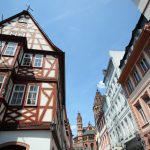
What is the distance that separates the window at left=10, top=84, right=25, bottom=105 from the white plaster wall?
240 centimetres

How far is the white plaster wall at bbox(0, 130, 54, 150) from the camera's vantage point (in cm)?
970

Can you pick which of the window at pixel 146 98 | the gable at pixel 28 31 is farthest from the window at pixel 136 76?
the gable at pixel 28 31

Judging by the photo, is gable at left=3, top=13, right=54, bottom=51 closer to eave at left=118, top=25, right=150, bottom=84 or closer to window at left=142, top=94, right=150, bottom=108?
eave at left=118, top=25, right=150, bottom=84

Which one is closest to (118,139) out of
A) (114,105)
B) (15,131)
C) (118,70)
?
(114,105)

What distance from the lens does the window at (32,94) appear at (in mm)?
11857

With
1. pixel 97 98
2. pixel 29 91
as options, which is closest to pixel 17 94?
pixel 29 91

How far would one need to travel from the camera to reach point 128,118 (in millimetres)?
18891

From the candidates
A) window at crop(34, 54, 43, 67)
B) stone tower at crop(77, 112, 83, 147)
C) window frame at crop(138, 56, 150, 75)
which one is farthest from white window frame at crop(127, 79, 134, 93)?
stone tower at crop(77, 112, 83, 147)

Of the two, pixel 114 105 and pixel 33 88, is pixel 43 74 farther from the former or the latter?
pixel 114 105

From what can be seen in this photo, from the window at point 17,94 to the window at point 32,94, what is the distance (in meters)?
0.59

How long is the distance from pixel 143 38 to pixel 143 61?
232 centimetres

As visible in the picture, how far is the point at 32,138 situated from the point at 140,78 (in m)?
11.4

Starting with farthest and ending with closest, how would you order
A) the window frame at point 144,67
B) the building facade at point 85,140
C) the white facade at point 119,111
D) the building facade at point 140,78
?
the building facade at point 85,140
the white facade at point 119,111
the window frame at point 144,67
the building facade at point 140,78

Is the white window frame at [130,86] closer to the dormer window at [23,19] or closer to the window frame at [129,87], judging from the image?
the window frame at [129,87]
